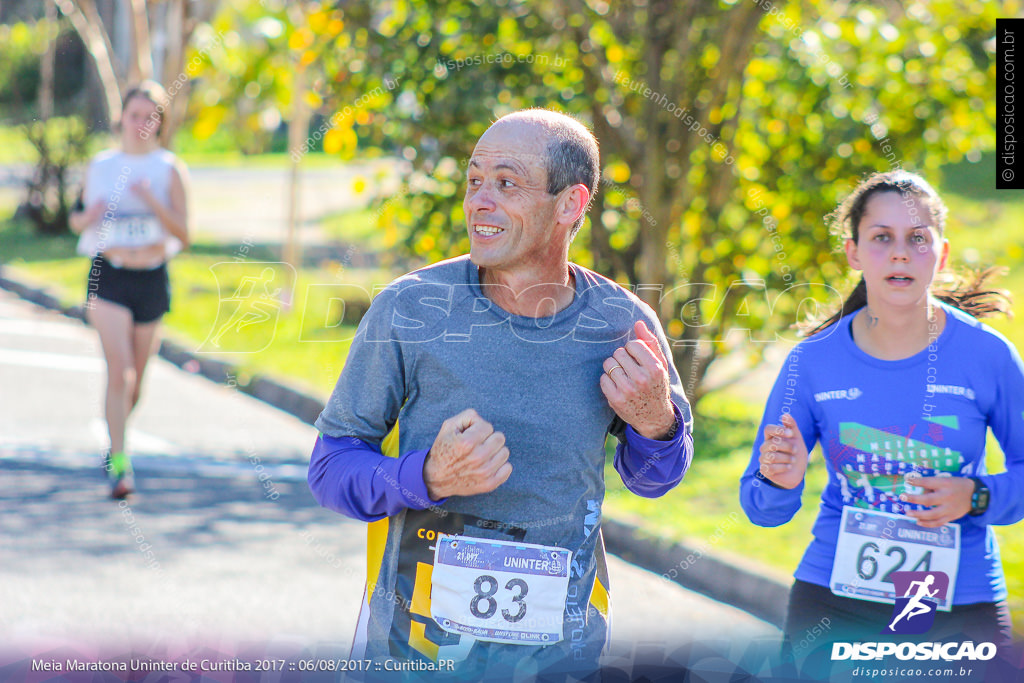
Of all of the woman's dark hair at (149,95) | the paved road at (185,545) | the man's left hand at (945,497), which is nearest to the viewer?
the man's left hand at (945,497)

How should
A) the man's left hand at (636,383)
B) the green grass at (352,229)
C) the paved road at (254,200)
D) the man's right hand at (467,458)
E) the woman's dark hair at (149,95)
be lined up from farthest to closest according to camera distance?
1. the paved road at (254,200)
2. the green grass at (352,229)
3. the woman's dark hair at (149,95)
4. the man's left hand at (636,383)
5. the man's right hand at (467,458)

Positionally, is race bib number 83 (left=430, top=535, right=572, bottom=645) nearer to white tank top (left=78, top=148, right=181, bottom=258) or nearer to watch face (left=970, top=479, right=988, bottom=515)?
watch face (left=970, top=479, right=988, bottom=515)

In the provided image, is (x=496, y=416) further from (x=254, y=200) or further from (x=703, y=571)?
(x=254, y=200)

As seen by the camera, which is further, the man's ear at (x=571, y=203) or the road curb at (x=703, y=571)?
the road curb at (x=703, y=571)

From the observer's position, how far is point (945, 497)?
263 centimetres

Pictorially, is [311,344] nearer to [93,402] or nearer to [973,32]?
[93,402]

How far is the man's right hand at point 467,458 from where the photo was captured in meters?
2.04

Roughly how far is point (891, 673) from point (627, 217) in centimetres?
488

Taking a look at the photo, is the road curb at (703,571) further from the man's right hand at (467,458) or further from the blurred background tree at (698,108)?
the man's right hand at (467,458)

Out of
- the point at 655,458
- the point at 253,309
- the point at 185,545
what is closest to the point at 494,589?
the point at 655,458

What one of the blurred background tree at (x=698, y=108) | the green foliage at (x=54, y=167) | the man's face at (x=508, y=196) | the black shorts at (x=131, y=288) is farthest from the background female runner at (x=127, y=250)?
the green foliage at (x=54, y=167)

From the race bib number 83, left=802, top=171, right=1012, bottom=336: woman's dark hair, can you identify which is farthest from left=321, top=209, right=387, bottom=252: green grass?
the race bib number 83

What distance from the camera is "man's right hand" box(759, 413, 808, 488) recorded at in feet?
8.77

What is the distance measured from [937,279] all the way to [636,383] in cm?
141
